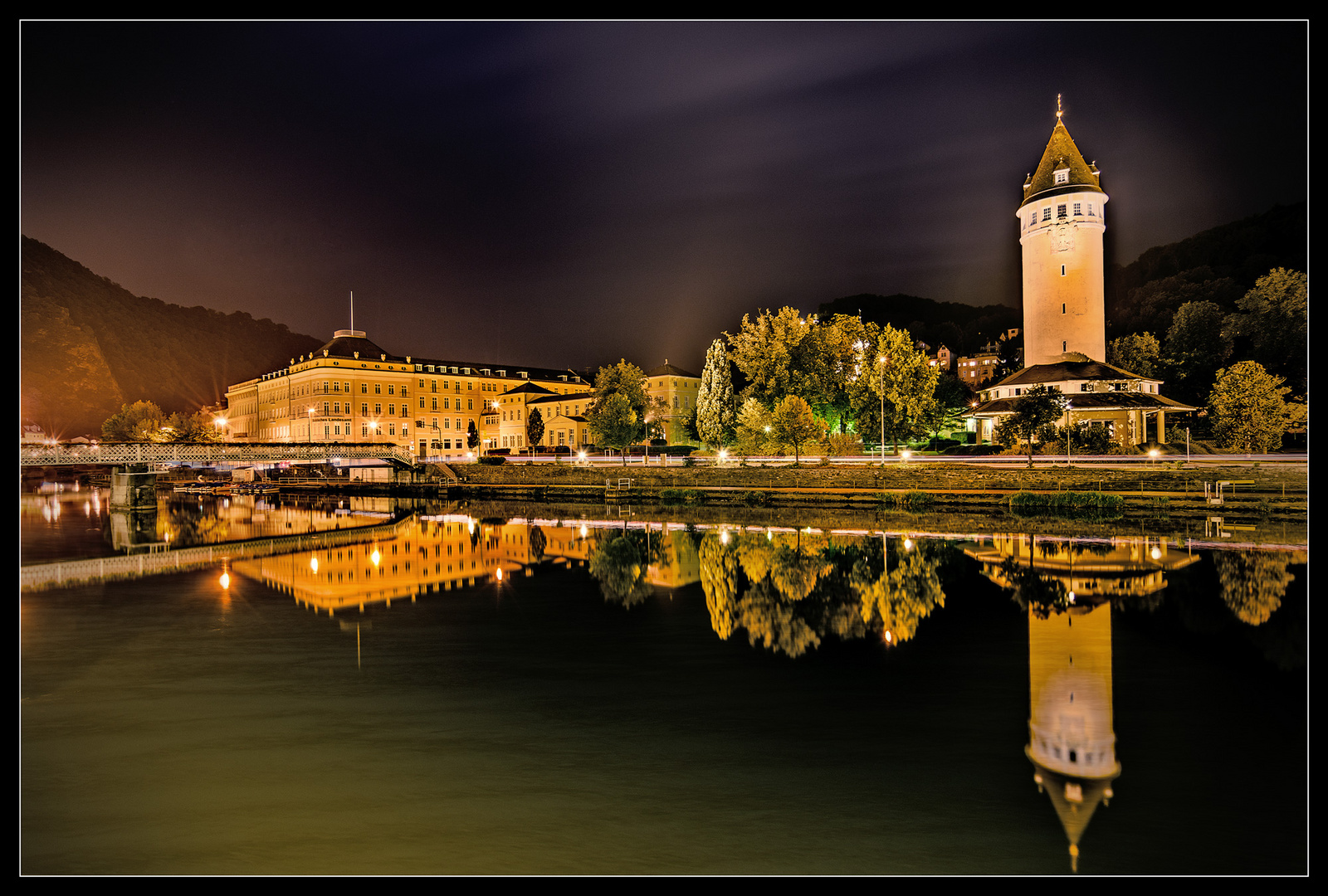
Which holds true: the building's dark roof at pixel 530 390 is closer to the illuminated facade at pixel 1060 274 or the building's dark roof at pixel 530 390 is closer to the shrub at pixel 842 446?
the shrub at pixel 842 446

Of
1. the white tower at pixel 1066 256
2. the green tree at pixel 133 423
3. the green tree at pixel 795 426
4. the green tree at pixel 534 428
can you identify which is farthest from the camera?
the green tree at pixel 133 423

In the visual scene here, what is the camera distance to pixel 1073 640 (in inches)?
593

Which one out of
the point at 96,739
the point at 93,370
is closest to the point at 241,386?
the point at 93,370

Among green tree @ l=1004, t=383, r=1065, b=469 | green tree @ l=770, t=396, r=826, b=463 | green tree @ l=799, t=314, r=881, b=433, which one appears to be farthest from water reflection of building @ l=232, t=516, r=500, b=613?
green tree @ l=799, t=314, r=881, b=433

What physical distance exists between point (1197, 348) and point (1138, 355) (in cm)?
430

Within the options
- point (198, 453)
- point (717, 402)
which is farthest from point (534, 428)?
point (198, 453)

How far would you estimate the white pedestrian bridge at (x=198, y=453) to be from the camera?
157ft

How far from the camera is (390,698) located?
12.3 m

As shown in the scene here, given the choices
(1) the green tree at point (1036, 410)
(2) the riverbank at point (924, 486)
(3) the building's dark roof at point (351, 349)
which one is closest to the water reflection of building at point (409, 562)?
(2) the riverbank at point (924, 486)

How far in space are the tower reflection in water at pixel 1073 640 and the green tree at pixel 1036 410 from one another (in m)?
20.6

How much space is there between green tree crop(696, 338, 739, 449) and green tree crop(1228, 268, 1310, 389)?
3850 cm

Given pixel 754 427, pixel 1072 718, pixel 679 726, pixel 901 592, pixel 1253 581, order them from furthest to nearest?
pixel 754 427
pixel 1253 581
pixel 901 592
pixel 1072 718
pixel 679 726

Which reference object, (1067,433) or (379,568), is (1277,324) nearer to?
(1067,433)
